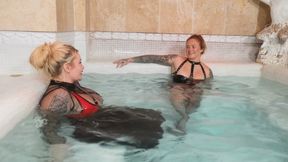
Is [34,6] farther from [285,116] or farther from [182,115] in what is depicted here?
[285,116]

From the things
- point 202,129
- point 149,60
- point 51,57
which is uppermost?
point 51,57

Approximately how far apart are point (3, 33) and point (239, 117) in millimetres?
2253

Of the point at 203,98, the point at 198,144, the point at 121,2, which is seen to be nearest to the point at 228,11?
the point at 121,2

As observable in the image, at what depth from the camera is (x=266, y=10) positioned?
4348mm

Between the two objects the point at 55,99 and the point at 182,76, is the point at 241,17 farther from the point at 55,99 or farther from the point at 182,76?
the point at 55,99

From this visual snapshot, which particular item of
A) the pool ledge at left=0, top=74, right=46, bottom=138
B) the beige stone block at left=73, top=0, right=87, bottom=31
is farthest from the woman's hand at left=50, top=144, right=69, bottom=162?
the beige stone block at left=73, top=0, right=87, bottom=31

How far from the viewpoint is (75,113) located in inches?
80.2

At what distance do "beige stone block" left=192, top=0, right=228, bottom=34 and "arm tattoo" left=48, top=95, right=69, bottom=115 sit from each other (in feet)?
9.23

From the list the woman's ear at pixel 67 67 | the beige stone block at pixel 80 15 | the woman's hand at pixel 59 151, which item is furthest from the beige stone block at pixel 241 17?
A: the woman's hand at pixel 59 151

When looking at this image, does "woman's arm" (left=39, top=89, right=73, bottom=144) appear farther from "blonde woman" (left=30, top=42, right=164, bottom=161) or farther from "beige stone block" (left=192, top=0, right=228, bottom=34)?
"beige stone block" (left=192, top=0, right=228, bottom=34)

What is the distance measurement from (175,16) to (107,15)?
94 centimetres

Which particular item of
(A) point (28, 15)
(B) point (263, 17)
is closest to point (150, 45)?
(B) point (263, 17)

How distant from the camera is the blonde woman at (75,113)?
182cm

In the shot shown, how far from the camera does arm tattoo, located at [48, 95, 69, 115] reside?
6.25 feet
